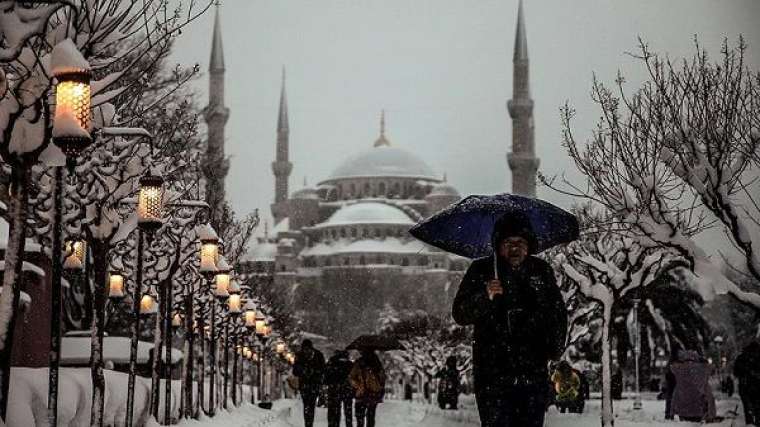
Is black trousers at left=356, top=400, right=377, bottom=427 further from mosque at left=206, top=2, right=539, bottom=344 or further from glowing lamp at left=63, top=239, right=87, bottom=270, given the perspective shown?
mosque at left=206, top=2, right=539, bottom=344

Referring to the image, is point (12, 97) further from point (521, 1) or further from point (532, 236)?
point (521, 1)

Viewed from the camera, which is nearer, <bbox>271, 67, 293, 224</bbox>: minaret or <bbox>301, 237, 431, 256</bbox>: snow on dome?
<bbox>301, 237, 431, 256</bbox>: snow on dome

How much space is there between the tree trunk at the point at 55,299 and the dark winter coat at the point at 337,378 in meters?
6.17

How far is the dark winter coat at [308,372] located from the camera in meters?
16.9

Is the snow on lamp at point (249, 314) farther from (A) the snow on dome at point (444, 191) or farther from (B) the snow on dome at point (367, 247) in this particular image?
(A) the snow on dome at point (444, 191)

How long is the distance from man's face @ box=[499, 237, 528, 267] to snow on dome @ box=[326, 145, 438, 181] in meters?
141

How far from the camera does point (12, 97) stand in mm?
8805

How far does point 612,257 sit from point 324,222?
113820mm

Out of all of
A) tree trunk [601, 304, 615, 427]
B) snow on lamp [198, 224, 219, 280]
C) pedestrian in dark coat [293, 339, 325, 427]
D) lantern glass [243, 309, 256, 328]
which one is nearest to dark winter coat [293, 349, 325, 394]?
pedestrian in dark coat [293, 339, 325, 427]

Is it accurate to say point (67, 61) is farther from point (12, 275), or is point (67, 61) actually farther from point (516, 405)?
point (516, 405)

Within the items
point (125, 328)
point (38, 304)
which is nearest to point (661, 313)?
point (125, 328)

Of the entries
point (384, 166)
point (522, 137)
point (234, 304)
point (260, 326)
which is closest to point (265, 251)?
point (384, 166)

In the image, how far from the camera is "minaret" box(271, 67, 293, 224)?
139m

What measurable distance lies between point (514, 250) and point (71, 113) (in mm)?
3128
